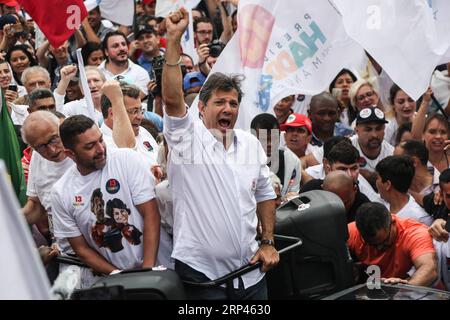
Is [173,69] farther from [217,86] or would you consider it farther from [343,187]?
[343,187]

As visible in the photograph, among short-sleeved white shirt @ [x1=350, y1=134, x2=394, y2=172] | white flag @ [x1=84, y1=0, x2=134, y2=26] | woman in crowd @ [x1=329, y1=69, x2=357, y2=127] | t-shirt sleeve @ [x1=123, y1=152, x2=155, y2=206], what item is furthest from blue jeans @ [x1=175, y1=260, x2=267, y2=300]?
white flag @ [x1=84, y1=0, x2=134, y2=26]

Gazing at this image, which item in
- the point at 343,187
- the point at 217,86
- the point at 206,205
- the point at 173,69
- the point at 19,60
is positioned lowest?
the point at 343,187

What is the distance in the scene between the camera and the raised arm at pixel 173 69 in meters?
4.91

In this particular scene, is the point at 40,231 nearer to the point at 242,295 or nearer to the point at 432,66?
the point at 242,295

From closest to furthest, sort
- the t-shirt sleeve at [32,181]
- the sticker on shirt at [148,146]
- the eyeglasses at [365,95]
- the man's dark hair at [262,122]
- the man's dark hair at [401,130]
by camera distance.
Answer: the t-shirt sleeve at [32,181] < the sticker on shirt at [148,146] < the man's dark hair at [262,122] < the man's dark hair at [401,130] < the eyeglasses at [365,95]

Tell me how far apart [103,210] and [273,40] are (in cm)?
279

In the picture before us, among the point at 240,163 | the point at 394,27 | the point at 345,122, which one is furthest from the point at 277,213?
the point at 345,122

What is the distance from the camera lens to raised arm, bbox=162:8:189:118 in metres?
4.91

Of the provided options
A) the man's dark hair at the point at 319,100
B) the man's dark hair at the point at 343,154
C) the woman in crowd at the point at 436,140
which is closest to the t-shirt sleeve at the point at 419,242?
the man's dark hair at the point at 343,154

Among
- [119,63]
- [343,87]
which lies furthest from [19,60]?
[343,87]

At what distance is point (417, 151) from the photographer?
25.5 feet

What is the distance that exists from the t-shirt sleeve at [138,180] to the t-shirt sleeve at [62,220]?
1.25ft

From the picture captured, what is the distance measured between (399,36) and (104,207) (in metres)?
2.95

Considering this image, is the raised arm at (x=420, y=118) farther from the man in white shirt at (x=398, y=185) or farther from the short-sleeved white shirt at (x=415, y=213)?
the short-sleeved white shirt at (x=415, y=213)
